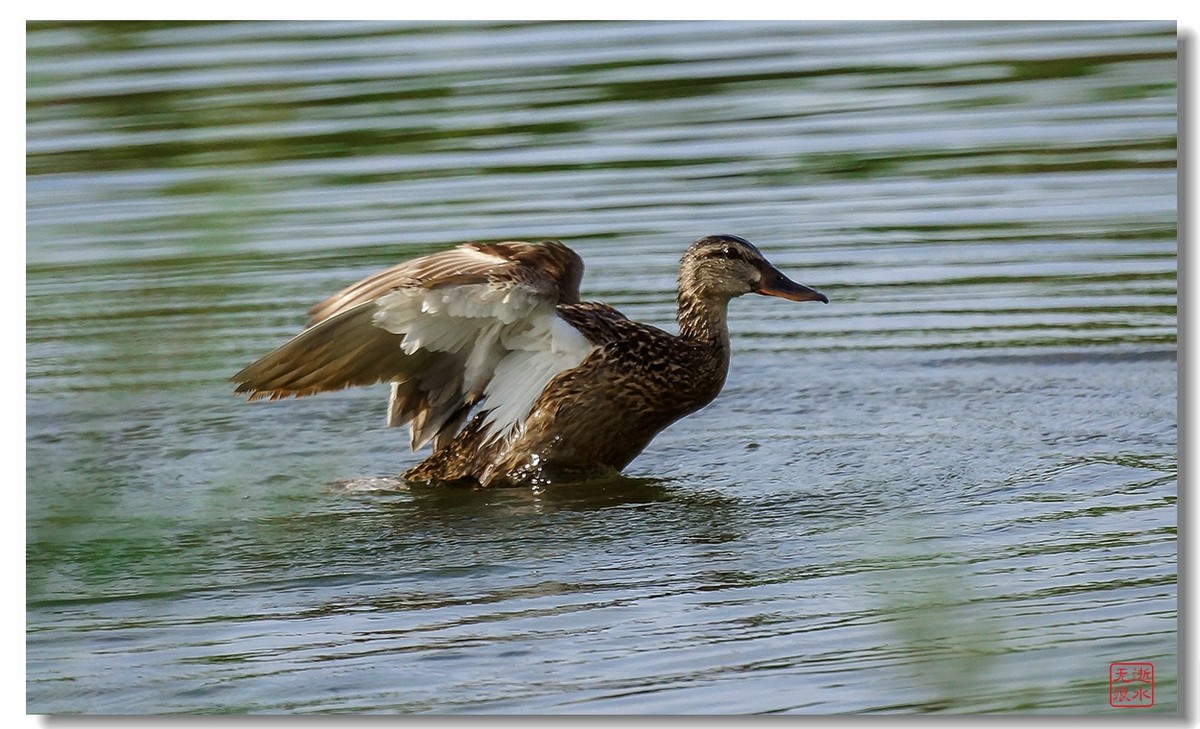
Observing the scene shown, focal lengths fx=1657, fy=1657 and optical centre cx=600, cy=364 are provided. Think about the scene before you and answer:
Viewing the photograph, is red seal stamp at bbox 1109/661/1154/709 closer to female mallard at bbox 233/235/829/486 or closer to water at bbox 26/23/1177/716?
water at bbox 26/23/1177/716

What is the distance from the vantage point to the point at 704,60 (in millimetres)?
5582

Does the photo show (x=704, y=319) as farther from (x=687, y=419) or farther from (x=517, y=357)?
(x=517, y=357)

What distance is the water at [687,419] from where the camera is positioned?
4168mm

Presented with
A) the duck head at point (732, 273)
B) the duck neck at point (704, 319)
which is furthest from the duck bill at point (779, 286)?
Result: the duck neck at point (704, 319)

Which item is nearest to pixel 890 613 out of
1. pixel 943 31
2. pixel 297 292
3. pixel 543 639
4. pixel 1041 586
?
pixel 1041 586

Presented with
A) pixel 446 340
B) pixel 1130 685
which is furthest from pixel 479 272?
pixel 1130 685

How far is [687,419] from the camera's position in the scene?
22.3 feet

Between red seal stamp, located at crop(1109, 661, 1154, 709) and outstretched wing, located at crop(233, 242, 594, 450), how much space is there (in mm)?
2128

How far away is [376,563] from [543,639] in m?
0.78

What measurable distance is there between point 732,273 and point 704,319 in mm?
205

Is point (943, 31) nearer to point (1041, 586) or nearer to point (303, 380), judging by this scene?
point (1041, 586)

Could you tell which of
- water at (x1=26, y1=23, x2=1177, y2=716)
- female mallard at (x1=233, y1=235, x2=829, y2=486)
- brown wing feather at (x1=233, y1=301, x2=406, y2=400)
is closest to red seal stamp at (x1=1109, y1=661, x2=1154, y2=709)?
water at (x1=26, y1=23, x2=1177, y2=716)

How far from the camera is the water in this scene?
4.17 m

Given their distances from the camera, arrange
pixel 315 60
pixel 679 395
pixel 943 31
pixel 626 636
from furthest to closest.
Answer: pixel 679 395, pixel 943 31, pixel 315 60, pixel 626 636
